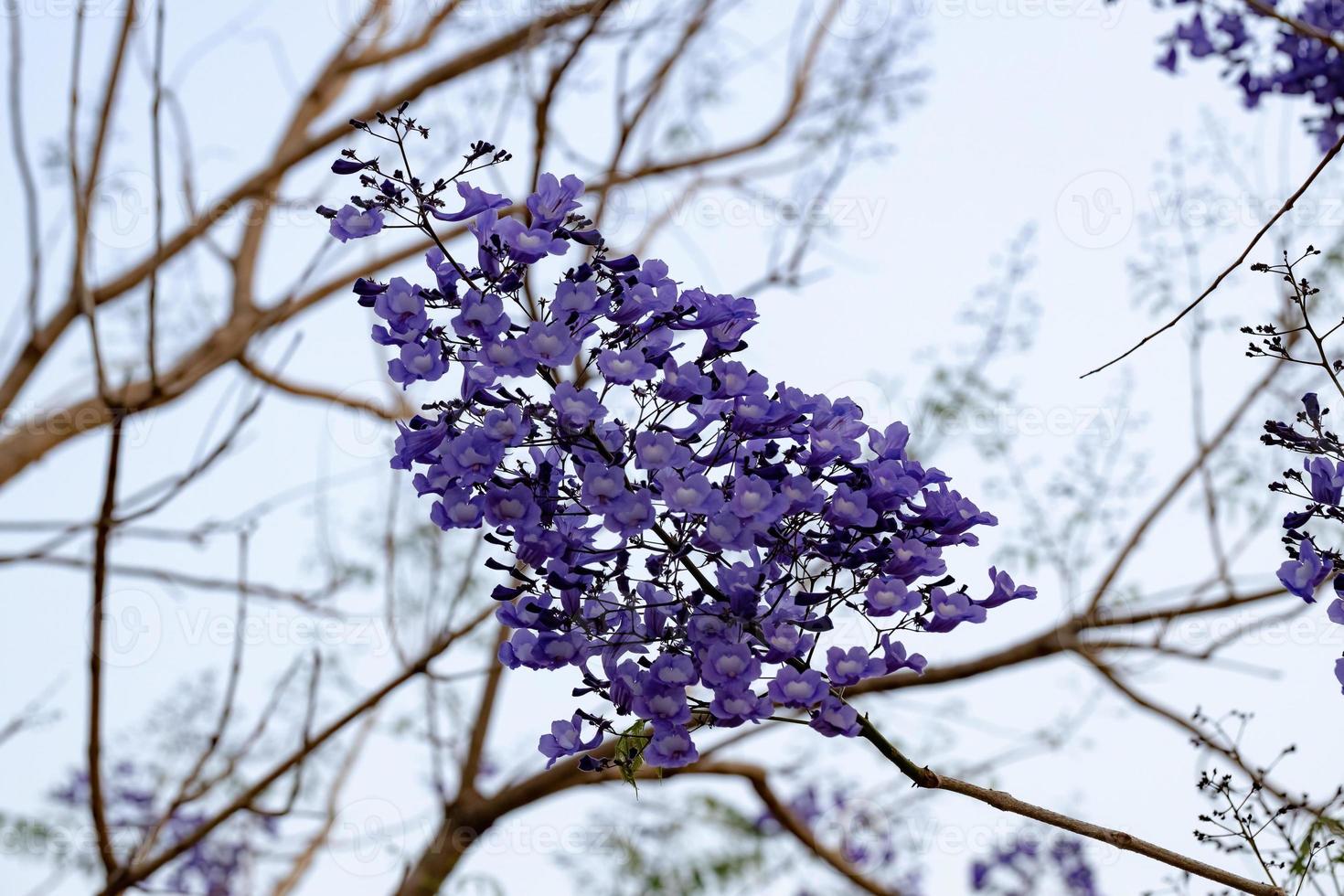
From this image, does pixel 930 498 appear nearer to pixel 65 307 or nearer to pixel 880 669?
pixel 880 669

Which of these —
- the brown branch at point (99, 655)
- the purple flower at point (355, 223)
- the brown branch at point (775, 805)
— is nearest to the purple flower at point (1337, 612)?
the purple flower at point (355, 223)

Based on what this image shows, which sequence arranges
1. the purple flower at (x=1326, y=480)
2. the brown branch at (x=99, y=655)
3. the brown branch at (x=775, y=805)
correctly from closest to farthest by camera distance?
the purple flower at (x=1326, y=480), the brown branch at (x=99, y=655), the brown branch at (x=775, y=805)

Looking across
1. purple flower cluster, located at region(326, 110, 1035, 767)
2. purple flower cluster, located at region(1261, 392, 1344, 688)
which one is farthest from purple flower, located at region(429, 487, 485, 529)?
purple flower cluster, located at region(1261, 392, 1344, 688)

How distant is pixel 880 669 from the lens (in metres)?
1.20

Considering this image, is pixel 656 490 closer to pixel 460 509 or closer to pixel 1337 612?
pixel 460 509

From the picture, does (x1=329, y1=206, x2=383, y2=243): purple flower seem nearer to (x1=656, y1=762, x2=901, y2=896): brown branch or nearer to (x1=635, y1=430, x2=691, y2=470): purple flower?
(x1=635, y1=430, x2=691, y2=470): purple flower

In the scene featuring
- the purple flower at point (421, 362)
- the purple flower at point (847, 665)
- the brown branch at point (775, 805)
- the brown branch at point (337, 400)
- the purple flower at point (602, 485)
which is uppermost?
the brown branch at point (337, 400)

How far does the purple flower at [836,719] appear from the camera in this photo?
1.10 metres

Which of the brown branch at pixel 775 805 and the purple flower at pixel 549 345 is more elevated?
the brown branch at pixel 775 805

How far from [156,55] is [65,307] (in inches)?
86.8

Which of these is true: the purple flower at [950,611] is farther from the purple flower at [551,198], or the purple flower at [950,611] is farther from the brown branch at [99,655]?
the brown branch at [99,655]

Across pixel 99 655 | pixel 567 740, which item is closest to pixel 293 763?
pixel 99 655

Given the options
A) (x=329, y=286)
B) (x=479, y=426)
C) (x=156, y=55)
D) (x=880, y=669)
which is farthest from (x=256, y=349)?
(x=329, y=286)

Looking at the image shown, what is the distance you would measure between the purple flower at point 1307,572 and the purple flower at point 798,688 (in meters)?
0.47
